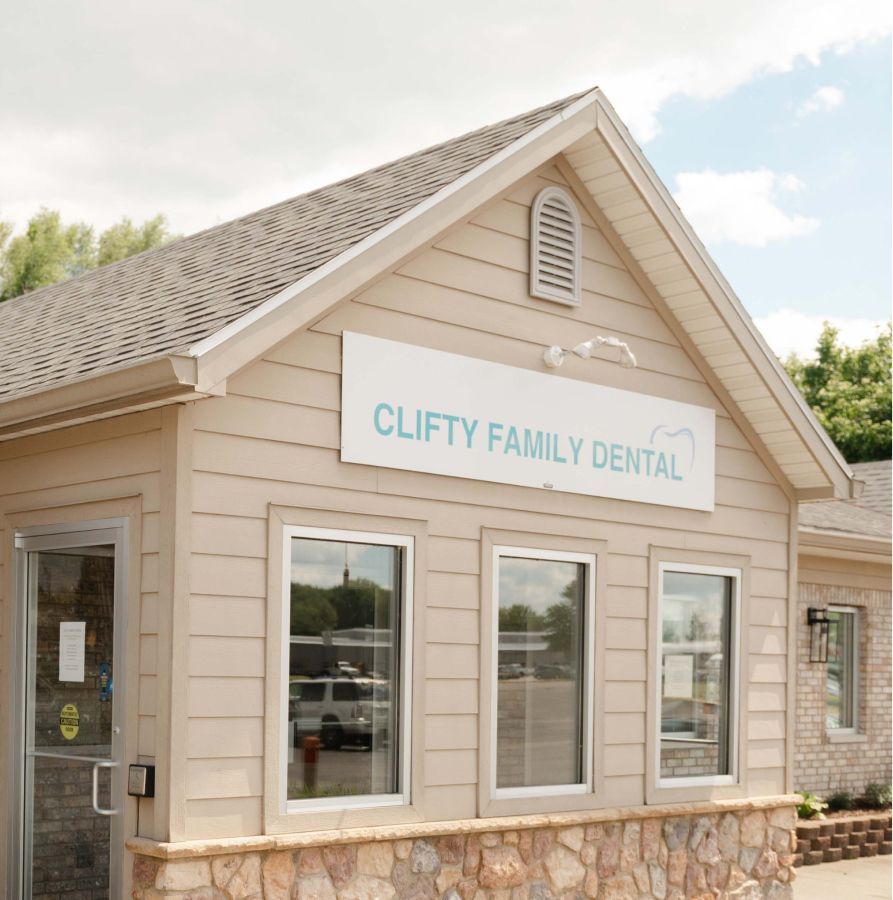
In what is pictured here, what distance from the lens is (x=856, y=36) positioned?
32.3 metres

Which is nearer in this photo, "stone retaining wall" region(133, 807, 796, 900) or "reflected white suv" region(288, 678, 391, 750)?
"stone retaining wall" region(133, 807, 796, 900)

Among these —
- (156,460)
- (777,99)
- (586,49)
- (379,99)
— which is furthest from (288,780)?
(777,99)

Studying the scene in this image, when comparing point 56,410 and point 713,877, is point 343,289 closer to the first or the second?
point 56,410

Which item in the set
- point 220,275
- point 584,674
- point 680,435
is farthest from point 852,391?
point 220,275

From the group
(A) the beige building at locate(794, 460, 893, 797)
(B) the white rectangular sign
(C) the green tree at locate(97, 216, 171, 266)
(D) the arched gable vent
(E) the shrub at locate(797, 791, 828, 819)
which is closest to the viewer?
(B) the white rectangular sign

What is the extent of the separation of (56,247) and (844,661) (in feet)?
83.4

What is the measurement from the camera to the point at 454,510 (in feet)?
26.6

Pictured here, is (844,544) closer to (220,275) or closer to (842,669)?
(842,669)

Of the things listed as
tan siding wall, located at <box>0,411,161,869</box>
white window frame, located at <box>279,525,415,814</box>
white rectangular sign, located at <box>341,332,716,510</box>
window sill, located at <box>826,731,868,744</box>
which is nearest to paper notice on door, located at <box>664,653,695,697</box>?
white rectangular sign, located at <box>341,332,716,510</box>

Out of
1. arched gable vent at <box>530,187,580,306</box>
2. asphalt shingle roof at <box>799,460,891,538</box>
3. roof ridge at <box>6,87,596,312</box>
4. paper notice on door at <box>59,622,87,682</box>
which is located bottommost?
paper notice on door at <box>59,622,87,682</box>

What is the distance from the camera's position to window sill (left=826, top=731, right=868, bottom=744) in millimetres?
14477

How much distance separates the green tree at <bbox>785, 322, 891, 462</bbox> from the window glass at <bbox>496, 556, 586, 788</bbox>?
30589 millimetres

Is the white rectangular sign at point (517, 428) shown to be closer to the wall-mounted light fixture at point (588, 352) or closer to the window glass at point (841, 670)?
the wall-mounted light fixture at point (588, 352)

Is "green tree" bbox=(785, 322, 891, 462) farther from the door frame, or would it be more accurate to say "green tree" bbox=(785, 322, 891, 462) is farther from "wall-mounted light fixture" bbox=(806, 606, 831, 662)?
the door frame
